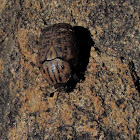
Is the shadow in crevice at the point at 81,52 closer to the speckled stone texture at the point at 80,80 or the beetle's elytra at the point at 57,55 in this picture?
the speckled stone texture at the point at 80,80

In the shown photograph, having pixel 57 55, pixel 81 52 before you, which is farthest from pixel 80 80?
pixel 57 55

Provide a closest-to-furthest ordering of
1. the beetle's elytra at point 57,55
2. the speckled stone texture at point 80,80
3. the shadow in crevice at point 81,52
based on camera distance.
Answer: the speckled stone texture at point 80,80, the beetle's elytra at point 57,55, the shadow in crevice at point 81,52

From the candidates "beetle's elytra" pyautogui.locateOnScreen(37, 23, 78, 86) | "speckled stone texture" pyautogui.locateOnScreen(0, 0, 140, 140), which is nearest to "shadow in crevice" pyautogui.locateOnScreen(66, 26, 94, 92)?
"speckled stone texture" pyautogui.locateOnScreen(0, 0, 140, 140)

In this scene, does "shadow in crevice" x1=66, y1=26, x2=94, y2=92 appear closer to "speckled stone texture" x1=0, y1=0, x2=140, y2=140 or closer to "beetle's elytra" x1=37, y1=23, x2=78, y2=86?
"speckled stone texture" x1=0, y1=0, x2=140, y2=140

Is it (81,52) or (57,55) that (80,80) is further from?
(57,55)

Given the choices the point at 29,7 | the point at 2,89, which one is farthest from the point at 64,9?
the point at 2,89

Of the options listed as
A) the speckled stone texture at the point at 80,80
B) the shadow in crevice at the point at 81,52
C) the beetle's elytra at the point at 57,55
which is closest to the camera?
the speckled stone texture at the point at 80,80

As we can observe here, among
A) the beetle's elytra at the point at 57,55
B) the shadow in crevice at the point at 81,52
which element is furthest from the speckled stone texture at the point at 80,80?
the beetle's elytra at the point at 57,55
